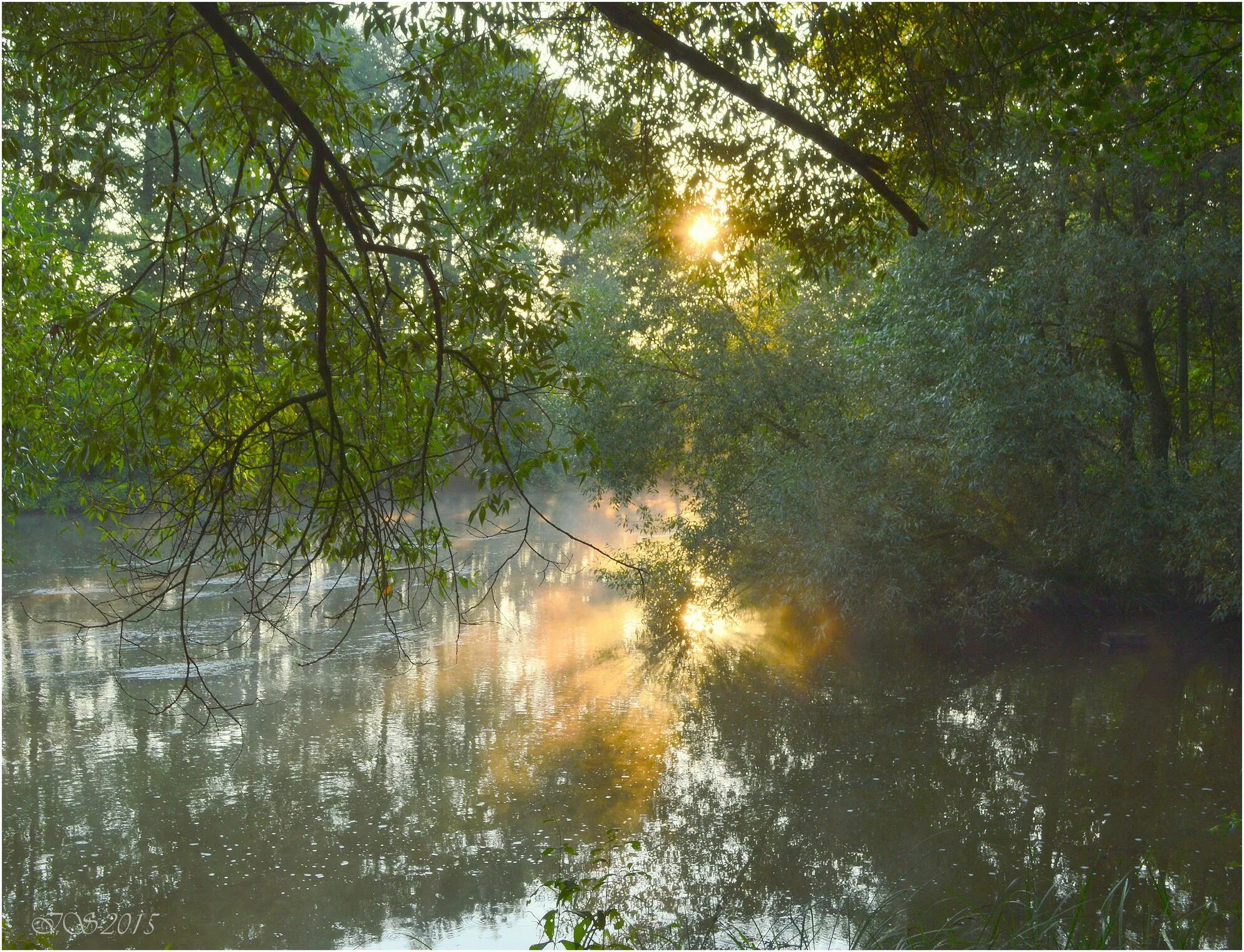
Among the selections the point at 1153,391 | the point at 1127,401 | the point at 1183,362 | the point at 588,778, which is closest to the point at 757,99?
the point at 588,778

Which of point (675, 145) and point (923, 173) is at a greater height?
point (675, 145)

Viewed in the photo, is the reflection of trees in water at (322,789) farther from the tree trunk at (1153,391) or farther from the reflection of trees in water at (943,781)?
the tree trunk at (1153,391)

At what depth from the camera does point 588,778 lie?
8312mm

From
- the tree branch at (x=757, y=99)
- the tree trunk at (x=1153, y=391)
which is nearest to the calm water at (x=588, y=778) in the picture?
the tree trunk at (x=1153, y=391)

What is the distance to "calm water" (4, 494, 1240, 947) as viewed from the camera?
647cm

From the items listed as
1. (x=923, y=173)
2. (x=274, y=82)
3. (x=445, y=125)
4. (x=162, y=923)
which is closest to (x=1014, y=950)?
(x=923, y=173)

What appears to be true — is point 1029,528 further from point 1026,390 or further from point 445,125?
point 445,125

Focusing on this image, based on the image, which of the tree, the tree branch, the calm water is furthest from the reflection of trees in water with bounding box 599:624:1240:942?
the tree branch

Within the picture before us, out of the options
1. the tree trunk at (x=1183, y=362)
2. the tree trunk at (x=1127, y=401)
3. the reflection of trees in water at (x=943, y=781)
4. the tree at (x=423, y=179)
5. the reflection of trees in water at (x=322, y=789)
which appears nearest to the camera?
the tree at (x=423, y=179)

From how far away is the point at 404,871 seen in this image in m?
6.75

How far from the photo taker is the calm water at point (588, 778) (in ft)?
21.2

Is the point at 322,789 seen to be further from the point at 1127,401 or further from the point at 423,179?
the point at 1127,401

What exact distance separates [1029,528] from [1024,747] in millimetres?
2761

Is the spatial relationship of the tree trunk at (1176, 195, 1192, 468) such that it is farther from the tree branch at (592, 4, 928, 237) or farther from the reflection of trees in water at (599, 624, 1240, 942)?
the tree branch at (592, 4, 928, 237)
